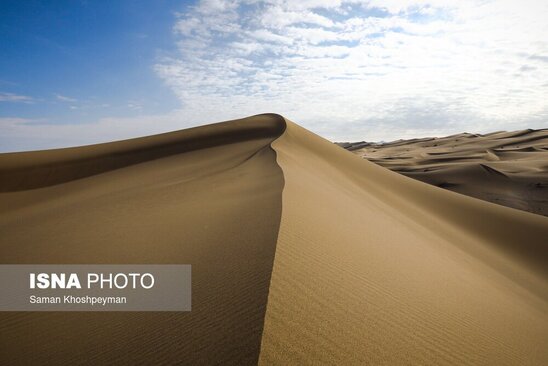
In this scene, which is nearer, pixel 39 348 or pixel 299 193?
pixel 39 348

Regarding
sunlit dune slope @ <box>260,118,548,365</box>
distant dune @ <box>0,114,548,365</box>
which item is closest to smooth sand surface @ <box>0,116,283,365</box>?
distant dune @ <box>0,114,548,365</box>

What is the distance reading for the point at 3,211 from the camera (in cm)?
959

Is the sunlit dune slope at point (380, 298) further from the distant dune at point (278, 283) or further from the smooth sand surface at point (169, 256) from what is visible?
the smooth sand surface at point (169, 256)

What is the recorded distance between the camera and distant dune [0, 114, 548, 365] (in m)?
2.30

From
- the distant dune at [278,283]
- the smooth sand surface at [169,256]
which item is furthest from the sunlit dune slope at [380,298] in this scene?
the smooth sand surface at [169,256]

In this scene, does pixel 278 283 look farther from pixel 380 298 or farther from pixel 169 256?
pixel 169 256

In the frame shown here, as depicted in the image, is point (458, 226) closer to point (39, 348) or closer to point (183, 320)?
point (183, 320)

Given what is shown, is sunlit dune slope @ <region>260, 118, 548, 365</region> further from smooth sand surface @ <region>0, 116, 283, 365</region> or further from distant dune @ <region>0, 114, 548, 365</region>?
smooth sand surface @ <region>0, 116, 283, 365</region>

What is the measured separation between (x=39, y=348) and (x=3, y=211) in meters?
9.30

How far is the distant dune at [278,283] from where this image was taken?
2.30 meters

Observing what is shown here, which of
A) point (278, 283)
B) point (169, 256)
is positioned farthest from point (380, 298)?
point (169, 256)

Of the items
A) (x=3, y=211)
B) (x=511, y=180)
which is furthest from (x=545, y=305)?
(x=511, y=180)

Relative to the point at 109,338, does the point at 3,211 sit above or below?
below

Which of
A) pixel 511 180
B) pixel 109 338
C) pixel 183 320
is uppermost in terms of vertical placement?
pixel 183 320
